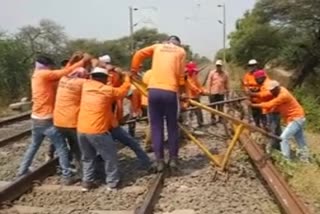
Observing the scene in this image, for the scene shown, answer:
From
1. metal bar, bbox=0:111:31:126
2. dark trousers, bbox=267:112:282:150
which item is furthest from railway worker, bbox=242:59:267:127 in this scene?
metal bar, bbox=0:111:31:126

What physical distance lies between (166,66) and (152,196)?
7.71 feet

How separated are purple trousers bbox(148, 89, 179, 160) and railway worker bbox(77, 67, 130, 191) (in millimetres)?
694

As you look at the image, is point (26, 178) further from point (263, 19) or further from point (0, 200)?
point (263, 19)

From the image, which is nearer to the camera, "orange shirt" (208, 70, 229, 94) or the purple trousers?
the purple trousers

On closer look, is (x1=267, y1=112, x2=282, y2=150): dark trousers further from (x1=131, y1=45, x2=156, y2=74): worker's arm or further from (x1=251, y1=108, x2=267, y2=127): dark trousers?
(x1=131, y1=45, x2=156, y2=74): worker's arm

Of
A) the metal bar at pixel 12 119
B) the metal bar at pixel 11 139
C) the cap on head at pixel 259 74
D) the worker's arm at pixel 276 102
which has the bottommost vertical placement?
the metal bar at pixel 12 119

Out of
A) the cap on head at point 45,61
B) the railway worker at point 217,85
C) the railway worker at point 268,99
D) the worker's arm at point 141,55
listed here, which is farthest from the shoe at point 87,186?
the railway worker at point 217,85

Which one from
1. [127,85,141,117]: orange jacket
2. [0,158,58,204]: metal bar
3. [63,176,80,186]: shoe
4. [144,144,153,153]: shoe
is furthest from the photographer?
[127,85,141,117]: orange jacket

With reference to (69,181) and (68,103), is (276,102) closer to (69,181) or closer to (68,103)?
(68,103)

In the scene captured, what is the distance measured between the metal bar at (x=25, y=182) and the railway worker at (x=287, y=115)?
3.64m

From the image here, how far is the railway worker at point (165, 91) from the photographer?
8758 millimetres

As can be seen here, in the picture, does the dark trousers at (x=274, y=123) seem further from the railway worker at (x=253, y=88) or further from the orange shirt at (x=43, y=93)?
the orange shirt at (x=43, y=93)

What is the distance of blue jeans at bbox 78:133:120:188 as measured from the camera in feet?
26.5

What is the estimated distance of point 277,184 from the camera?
755 centimetres
